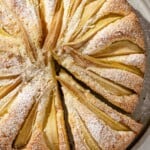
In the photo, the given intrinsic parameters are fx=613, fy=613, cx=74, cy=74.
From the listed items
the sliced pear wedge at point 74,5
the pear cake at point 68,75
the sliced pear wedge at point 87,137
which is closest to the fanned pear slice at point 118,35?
the pear cake at point 68,75

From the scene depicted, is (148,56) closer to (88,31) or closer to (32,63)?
(88,31)

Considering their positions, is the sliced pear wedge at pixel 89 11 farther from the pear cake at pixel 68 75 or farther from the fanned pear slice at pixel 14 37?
the fanned pear slice at pixel 14 37

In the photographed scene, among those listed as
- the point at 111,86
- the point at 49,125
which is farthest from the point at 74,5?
the point at 49,125

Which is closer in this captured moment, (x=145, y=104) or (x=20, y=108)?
(x=20, y=108)

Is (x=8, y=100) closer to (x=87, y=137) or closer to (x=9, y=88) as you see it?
(x=9, y=88)

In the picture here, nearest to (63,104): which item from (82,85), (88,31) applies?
(82,85)

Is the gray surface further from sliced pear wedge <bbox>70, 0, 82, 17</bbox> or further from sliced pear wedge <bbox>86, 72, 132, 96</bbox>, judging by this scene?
sliced pear wedge <bbox>70, 0, 82, 17</bbox>
